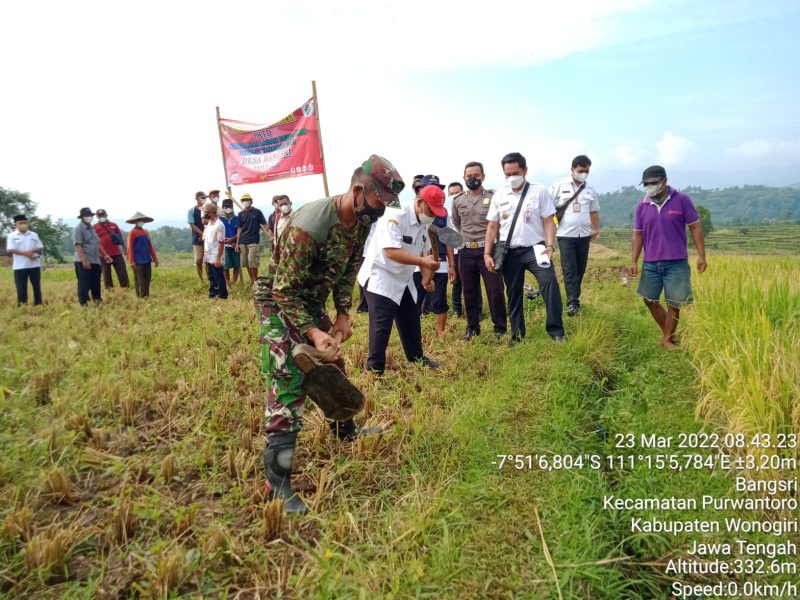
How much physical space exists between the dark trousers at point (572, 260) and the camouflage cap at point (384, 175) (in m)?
4.57

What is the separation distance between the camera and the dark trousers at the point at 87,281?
8.41m

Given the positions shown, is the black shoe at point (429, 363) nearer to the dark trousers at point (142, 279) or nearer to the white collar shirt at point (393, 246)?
the white collar shirt at point (393, 246)

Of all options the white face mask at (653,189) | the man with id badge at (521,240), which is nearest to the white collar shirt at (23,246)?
the man with id badge at (521,240)

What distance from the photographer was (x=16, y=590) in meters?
1.99

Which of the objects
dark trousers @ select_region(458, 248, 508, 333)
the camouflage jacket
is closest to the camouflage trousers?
the camouflage jacket

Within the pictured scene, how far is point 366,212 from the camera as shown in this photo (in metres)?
2.60

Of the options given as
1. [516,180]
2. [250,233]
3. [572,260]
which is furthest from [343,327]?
[250,233]

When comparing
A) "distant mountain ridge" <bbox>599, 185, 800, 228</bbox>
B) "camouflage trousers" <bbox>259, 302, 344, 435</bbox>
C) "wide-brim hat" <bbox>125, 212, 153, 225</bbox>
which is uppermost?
"distant mountain ridge" <bbox>599, 185, 800, 228</bbox>

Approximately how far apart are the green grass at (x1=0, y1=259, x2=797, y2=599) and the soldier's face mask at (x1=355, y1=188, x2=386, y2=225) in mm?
1446

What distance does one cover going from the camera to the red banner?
920 cm

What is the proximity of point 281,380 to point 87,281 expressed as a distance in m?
7.71

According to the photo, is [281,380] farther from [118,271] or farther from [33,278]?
[118,271]

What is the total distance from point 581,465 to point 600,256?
18.7 meters

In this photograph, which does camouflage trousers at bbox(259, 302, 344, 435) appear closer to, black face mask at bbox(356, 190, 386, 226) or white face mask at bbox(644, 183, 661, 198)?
black face mask at bbox(356, 190, 386, 226)
